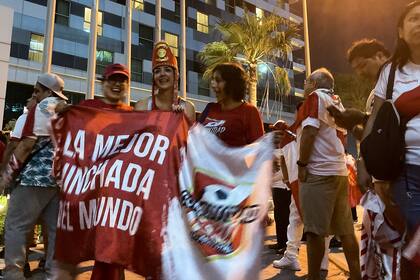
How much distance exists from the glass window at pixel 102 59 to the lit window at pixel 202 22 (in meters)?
9.02

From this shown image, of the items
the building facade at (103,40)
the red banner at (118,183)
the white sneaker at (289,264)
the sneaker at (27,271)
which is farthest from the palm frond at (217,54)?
the red banner at (118,183)

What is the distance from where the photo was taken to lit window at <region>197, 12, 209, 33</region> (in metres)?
36.8

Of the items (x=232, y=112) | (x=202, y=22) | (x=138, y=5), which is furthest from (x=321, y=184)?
(x=202, y=22)

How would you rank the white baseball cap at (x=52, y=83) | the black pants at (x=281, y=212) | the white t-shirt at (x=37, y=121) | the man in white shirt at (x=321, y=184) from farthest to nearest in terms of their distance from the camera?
the black pants at (x=281, y=212) → the white baseball cap at (x=52, y=83) → the white t-shirt at (x=37, y=121) → the man in white shirt at (x=321, y=184)

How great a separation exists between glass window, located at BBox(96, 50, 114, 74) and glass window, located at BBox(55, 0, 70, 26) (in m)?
2.76

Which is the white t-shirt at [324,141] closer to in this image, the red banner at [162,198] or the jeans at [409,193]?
the red banner at [162,198]

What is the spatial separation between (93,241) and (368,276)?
177 cm

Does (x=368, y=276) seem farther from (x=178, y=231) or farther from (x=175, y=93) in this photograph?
(x=175, y=93)

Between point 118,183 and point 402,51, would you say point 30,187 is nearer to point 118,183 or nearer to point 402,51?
point 118,183

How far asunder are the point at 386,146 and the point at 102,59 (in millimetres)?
29521

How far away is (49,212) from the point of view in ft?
14.1

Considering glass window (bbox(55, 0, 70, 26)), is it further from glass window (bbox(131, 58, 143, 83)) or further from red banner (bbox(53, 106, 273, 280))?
red banner (bbox(53, 106, 273, 280))

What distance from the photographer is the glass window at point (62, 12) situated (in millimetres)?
28234

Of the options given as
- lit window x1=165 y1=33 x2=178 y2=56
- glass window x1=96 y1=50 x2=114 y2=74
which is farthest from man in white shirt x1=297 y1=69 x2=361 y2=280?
lit window x1=165 y1=33 x2=178 y2=56
